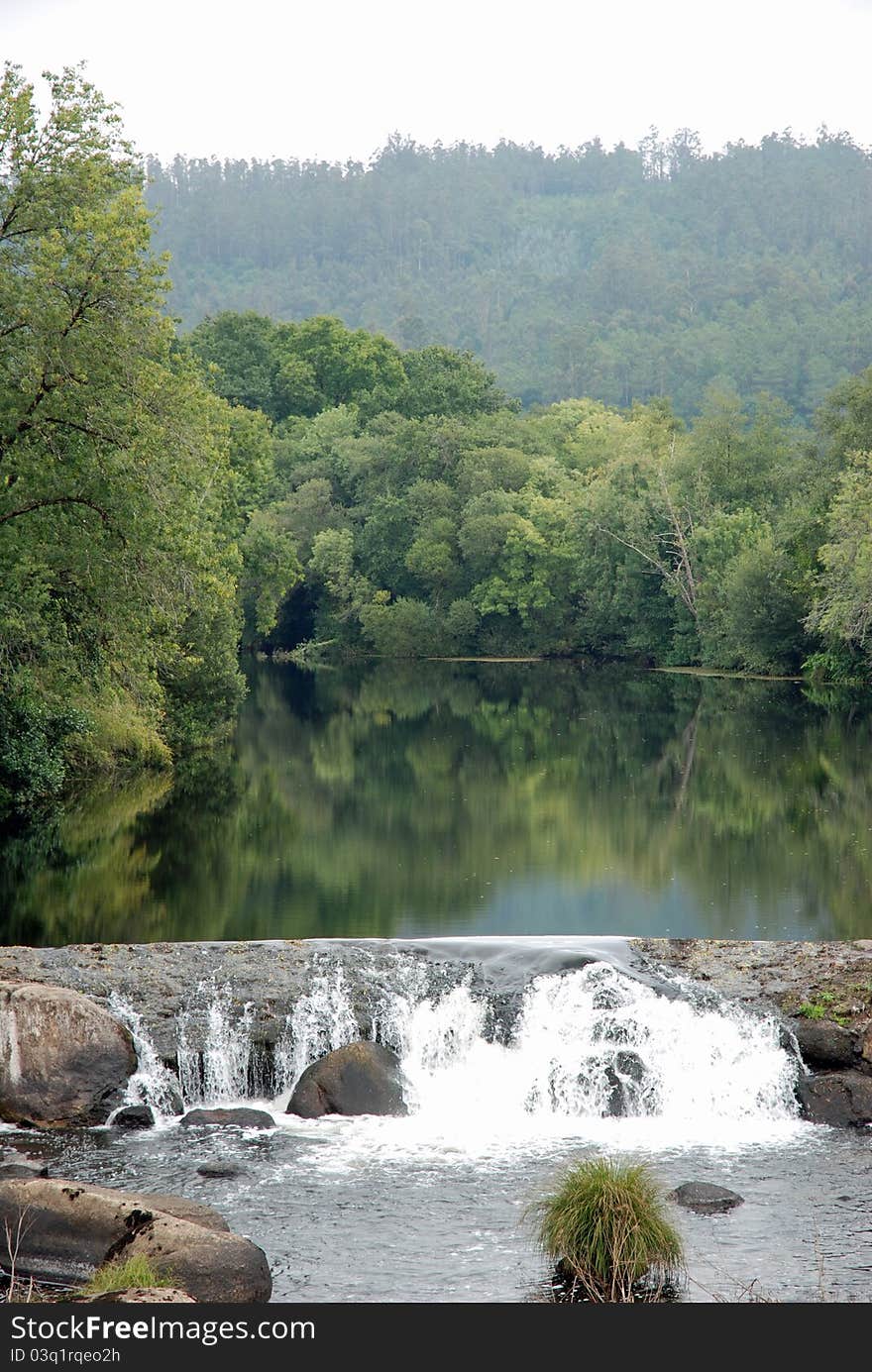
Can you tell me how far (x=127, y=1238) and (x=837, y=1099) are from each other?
25.0ft

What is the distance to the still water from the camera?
21.1m

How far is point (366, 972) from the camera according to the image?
56.5 feet

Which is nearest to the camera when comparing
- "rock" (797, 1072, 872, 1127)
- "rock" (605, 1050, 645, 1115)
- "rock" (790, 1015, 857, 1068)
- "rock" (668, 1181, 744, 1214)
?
"rock" (668, 1181, 744, 1214)

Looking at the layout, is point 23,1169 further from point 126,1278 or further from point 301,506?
point 301,506

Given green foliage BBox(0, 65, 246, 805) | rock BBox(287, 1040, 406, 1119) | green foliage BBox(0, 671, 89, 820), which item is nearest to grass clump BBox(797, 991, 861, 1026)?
rock BBox(287, 1040, 406, 1119)

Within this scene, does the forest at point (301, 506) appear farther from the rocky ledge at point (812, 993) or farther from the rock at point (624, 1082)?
the rock at point (624, 1082)

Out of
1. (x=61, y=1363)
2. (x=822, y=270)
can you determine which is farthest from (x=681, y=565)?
(x=822, y=270)

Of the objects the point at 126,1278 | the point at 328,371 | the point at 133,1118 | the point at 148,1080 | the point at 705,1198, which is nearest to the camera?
the point at 126,1278

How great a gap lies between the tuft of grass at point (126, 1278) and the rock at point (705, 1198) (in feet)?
14.6

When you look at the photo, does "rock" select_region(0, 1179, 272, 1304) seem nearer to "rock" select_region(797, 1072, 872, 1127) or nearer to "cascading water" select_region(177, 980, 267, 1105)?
"cascading water" select_region(177, 980, 267, 1105)

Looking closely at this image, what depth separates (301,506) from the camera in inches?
3130

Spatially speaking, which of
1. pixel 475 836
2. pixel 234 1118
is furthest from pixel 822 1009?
pixel 475 836

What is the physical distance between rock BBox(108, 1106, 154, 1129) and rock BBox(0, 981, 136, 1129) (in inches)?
5.0

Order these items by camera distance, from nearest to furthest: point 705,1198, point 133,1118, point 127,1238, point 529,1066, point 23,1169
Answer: point 127,1238 → point 705,1198 → point 23,1169 → point 133,1118 → point 529,1066
